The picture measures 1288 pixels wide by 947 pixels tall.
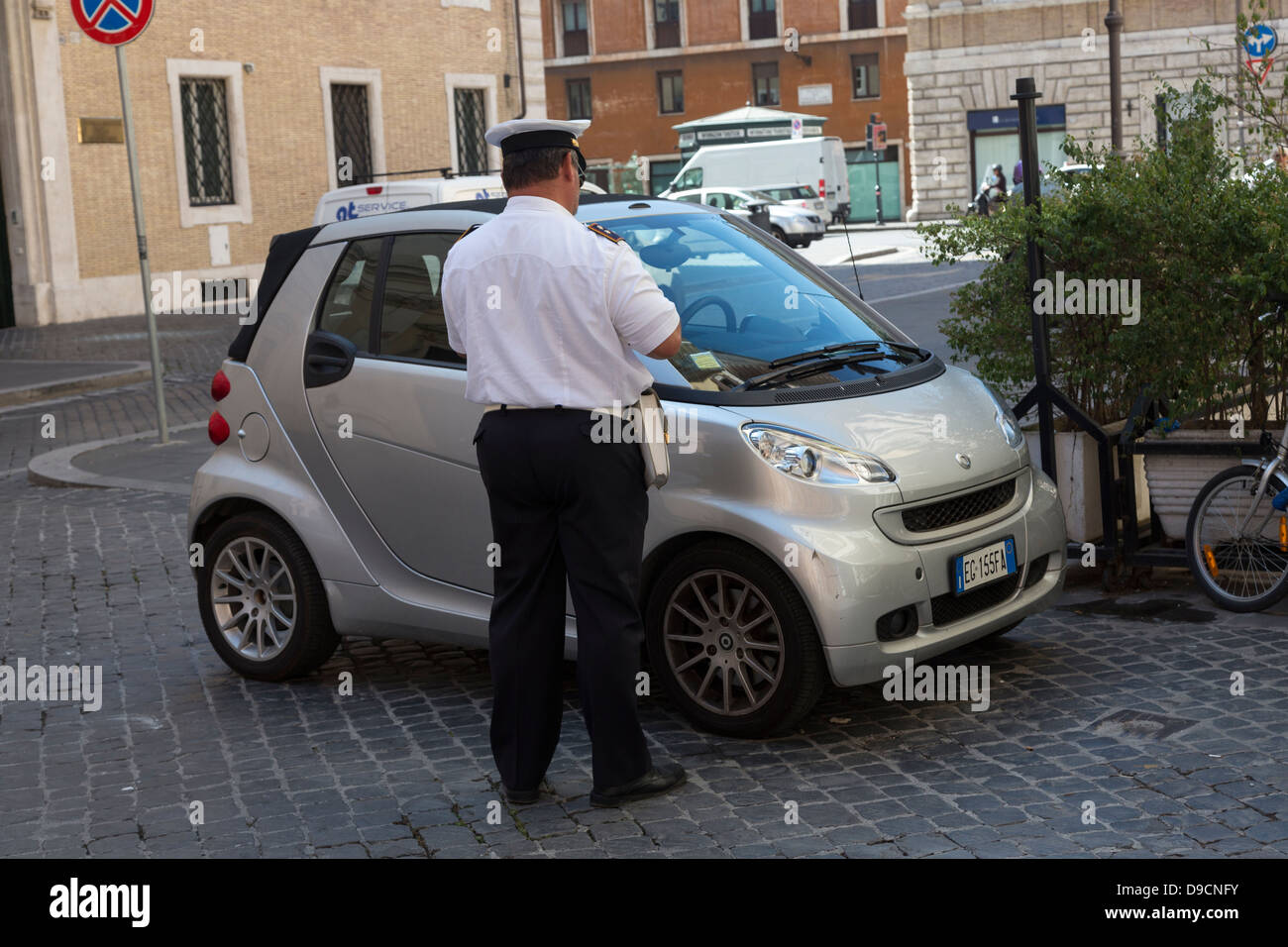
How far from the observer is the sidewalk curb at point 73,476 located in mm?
11055

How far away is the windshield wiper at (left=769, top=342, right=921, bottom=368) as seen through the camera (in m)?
5.61

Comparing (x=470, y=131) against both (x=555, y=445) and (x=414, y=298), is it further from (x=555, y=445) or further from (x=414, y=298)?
(x=555, y=445)

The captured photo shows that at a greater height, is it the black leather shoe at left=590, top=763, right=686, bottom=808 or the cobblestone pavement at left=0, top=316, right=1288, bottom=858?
the black leather shoe at left=590, top=763, right=686, bottom=808

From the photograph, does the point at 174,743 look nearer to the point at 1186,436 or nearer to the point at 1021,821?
the point at 1021,821

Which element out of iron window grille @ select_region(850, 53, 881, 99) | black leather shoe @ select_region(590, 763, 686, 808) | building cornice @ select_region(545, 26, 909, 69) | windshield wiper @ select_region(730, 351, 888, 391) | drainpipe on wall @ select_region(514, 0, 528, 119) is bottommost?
black leather shoe @ select_region(590, 763, 686, 808)

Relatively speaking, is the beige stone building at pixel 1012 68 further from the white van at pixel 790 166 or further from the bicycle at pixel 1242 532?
the bicycle at pixel 1242 532

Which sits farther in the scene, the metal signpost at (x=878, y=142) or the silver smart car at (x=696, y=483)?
the metal signpost at (x=878, y=142)

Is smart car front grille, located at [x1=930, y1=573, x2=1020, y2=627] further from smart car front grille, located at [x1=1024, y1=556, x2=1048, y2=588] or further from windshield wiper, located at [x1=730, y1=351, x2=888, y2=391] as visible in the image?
windshield wiper, located at [x1=730, y1=351, x2=888, y2=391]

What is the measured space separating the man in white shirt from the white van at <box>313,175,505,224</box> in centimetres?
1094

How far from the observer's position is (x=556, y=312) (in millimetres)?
4648

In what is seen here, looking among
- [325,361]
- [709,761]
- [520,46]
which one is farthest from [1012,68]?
[709,761]

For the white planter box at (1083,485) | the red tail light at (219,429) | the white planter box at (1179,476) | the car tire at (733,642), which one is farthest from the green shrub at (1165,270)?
the red tail light at (219,429)

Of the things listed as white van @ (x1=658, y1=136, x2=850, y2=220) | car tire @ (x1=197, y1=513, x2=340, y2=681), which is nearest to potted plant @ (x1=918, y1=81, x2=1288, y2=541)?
car tire @ (x1=197, y1=513, x2=340, y2=681)

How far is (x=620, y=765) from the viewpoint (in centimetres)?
480
